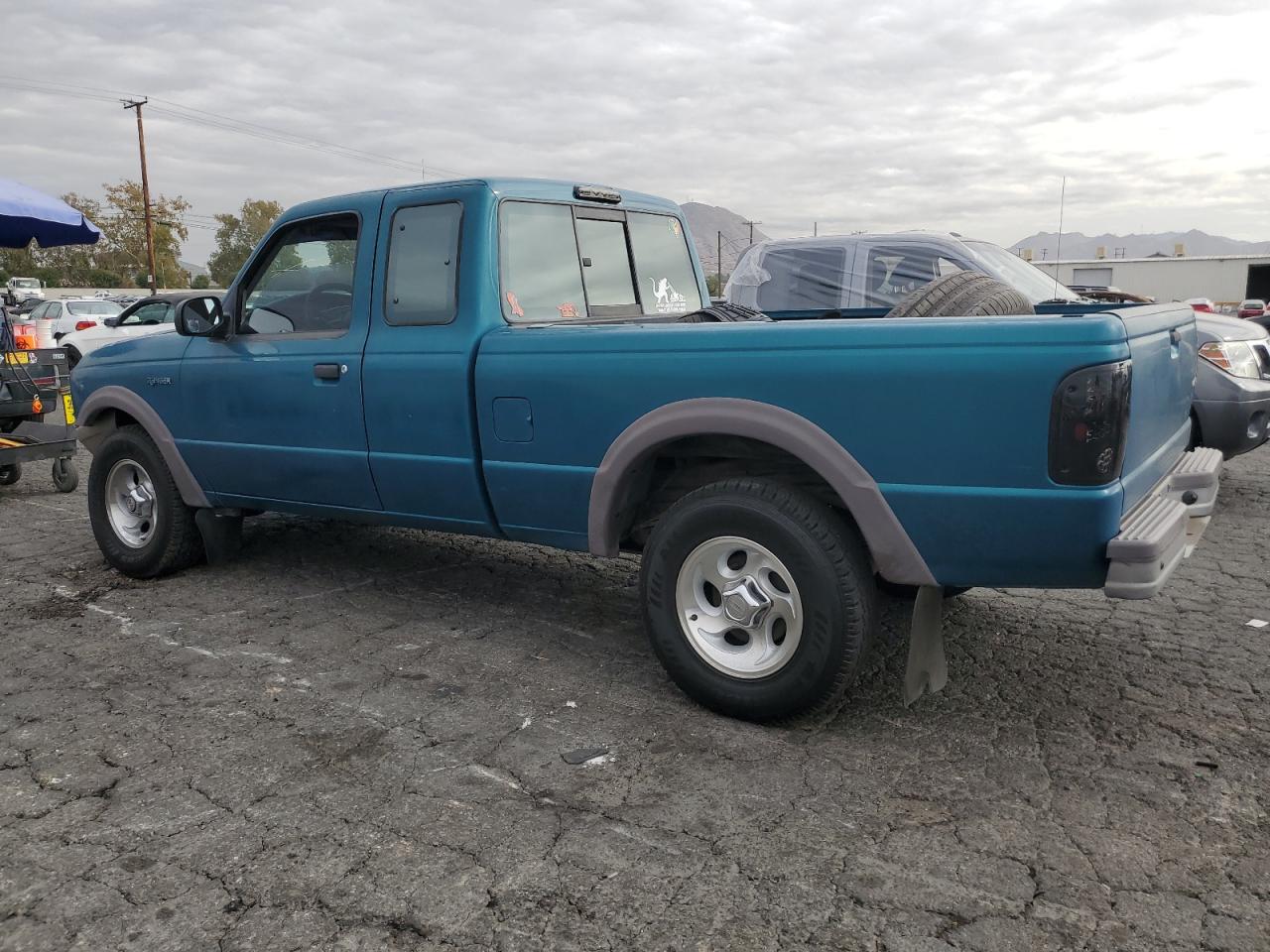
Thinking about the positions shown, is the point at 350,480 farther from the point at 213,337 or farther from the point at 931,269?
the point at 931,269

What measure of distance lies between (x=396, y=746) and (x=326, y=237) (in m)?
2.51

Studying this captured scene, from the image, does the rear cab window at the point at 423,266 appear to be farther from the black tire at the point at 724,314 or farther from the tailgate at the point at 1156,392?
the tailgate at the point at 1156,392

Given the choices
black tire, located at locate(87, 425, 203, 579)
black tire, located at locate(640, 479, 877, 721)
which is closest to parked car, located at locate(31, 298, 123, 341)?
black tire, located at locate(87, 425, 203, 579)

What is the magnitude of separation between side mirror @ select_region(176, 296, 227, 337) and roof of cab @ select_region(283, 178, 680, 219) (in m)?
0.59

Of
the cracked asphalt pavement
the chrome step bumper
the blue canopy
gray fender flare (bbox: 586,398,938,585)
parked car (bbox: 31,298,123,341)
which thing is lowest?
the cracked asphalt pavement

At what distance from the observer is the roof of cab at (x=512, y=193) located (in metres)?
4.24

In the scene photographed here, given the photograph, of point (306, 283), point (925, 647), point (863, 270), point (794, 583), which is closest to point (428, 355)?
point (306, 283)

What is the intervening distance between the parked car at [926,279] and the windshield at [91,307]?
18123 mm

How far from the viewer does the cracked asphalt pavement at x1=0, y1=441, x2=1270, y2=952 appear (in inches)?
95.6

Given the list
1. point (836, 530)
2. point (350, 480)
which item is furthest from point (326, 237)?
point (836, 530)

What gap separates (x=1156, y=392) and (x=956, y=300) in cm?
82

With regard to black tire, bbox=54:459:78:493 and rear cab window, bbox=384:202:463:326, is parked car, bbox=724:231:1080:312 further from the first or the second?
black tire, bbox=54:459:78:493

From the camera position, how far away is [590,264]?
462 centimetres

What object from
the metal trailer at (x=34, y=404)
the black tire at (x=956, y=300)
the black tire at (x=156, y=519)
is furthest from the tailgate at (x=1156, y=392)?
the metal trailer at (x=34, y=404)
